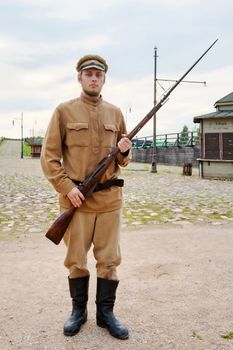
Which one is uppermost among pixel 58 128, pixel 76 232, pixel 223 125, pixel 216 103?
pixel 216 103

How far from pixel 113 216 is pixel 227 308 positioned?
1527mm

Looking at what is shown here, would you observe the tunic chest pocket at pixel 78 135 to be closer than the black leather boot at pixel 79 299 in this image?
Yes

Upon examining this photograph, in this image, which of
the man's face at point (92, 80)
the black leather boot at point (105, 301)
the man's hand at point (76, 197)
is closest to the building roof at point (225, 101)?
the man's face at point (92, 80)

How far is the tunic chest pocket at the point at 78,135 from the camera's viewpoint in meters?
3.26

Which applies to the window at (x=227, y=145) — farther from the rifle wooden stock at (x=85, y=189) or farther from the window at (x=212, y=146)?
the rifle wooden stock at (x=85, y=189)

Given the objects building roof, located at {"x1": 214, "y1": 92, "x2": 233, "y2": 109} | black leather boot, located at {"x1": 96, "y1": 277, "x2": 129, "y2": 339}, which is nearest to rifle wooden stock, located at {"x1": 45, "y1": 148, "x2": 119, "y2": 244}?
black leather boot, located at {"x1": 96, "y1": 277, "x2": 129, "y2": 339}

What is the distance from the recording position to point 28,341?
10.2 feet

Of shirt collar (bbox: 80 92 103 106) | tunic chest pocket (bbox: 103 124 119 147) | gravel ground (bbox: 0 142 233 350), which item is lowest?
gravel ground (bbox: 0 142 233 350)

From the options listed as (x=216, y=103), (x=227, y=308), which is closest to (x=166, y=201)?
(x=227, y=308)

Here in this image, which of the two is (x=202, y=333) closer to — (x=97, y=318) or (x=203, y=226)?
(x=97, y=318)

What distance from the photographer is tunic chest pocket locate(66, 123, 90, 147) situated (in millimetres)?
3264

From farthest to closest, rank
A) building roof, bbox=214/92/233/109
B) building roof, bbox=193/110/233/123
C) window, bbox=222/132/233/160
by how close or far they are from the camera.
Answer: building roof, bbox=214/92/233/109 < window, bbox=222/132/233/160 < building roof, bbox=193/110/233/123

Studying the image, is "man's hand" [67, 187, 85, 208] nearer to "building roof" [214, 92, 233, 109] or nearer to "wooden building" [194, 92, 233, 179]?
"wooden building" [194, 92, 233, 179]

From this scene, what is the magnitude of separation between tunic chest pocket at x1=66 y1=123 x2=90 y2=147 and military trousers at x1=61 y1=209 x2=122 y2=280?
59 centimetres
